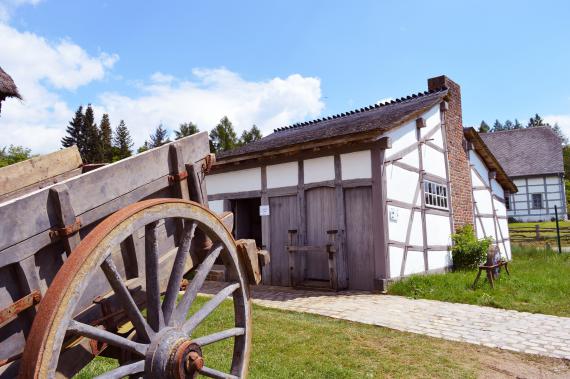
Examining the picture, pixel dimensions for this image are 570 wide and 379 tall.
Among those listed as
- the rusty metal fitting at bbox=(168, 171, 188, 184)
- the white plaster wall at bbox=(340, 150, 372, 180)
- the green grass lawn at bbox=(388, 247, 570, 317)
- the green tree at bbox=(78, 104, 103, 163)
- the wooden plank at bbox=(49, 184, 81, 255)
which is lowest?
the green grass lawn at bbox=(388, 247, 570, 317)

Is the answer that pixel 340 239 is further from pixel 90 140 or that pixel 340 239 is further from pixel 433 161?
pixel 90 140

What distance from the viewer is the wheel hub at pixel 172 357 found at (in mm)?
2043

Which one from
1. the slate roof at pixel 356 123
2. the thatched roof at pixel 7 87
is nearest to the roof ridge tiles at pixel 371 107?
the slate roof at pixel 356 123

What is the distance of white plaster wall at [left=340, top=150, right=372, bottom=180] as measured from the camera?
860cm

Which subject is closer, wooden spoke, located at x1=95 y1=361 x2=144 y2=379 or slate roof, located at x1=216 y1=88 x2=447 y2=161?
wooden spoke, located at x1=95 y1=361 x2=144 y2=379

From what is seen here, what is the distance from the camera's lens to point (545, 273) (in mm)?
9445

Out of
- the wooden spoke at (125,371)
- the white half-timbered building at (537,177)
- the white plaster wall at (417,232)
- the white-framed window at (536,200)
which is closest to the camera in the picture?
the wooden spoke at (125,371)

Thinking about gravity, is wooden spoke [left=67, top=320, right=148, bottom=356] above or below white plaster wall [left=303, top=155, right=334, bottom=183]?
below

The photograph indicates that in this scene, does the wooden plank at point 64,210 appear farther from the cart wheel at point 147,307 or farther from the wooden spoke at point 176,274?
the wooden spoke at point 176,274

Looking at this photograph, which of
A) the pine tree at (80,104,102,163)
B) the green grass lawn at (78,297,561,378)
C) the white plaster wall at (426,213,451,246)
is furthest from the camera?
the pine tree at (80,104,102,163)

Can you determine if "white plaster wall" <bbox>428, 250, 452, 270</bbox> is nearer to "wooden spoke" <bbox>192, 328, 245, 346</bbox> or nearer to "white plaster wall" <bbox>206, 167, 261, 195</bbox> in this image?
"white plaster wall" <bbox>206, 167, 261, 195</bbox>

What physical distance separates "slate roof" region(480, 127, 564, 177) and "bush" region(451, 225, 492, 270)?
24680 mm

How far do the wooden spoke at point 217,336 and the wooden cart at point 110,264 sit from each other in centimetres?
1

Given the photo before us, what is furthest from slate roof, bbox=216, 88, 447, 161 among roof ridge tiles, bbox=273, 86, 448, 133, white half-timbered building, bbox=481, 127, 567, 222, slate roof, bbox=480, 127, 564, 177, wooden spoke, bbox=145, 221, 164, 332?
slate roof, bbox=480, 127, 564, 177
